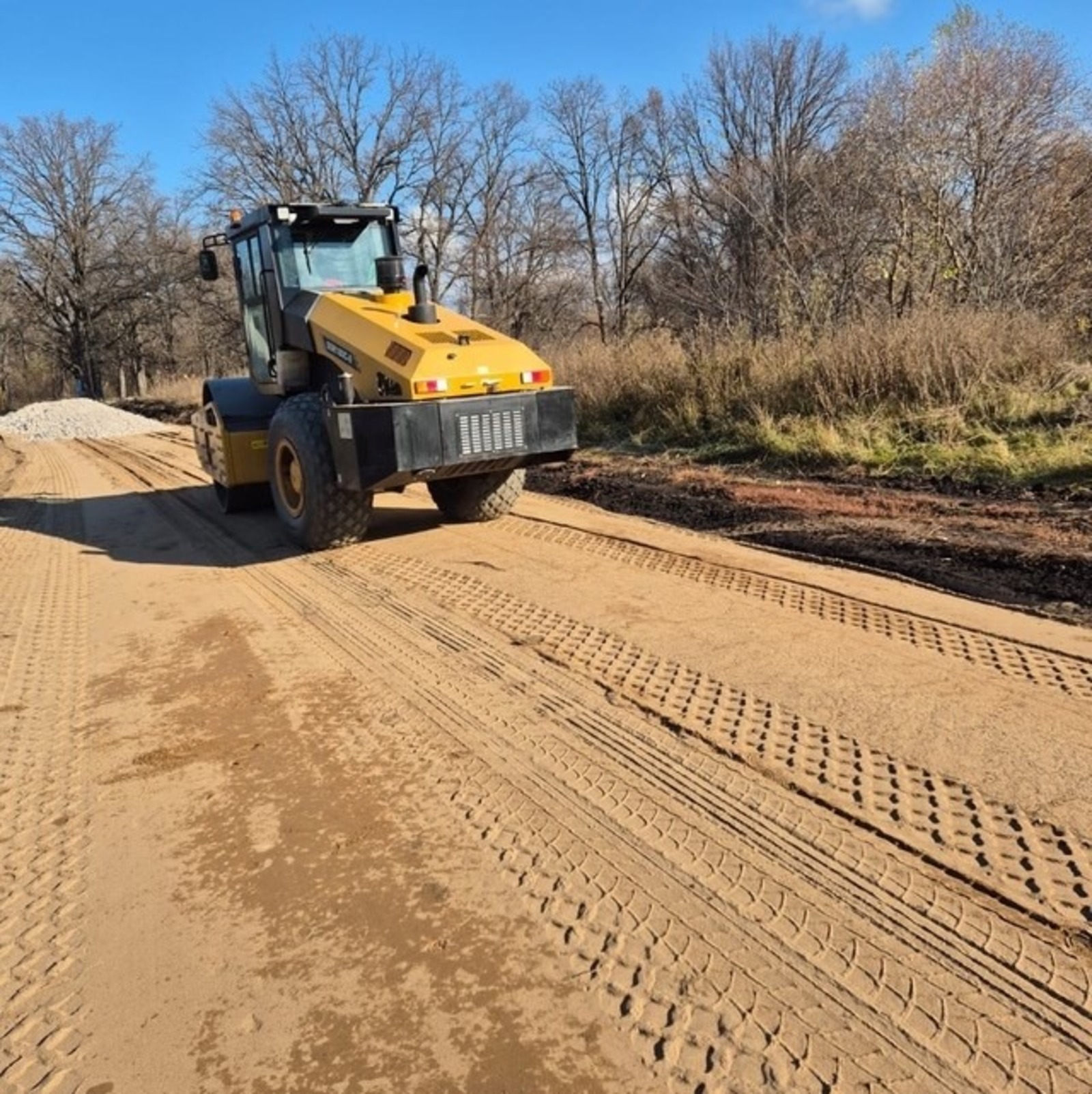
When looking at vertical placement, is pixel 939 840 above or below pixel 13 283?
below

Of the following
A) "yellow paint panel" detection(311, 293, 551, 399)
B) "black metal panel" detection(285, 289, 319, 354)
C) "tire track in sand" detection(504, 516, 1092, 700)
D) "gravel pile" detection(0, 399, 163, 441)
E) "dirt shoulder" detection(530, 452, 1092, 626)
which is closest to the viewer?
"tire track in sand" detection(504, 516, 1092, 700)

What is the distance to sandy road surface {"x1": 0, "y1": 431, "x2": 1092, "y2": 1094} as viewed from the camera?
2172 millimetres

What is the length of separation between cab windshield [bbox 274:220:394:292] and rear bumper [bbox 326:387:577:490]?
1971 millimetres

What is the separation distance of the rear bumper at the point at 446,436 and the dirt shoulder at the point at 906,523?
1.67m

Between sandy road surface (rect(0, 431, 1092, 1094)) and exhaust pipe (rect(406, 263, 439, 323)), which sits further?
exhaust pipe (rect(406, 263, 439, 323))

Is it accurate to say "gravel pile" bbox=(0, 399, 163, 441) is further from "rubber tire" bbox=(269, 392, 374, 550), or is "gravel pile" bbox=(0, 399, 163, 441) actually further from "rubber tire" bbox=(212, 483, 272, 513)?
"rubber tire" bbox=(269, 392, 374, 550)

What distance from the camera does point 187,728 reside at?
4.06 m

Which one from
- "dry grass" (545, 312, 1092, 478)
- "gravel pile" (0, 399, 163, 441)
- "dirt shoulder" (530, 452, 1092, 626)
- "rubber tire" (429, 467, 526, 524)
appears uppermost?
"gravel pile" (0, 399, 163, 441)

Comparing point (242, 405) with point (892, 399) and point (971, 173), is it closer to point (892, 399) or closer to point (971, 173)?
point (892, 399)

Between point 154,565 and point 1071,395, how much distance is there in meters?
9.18

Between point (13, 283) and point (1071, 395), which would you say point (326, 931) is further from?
point (13, 283)

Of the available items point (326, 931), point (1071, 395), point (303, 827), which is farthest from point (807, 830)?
point (1071, 395)

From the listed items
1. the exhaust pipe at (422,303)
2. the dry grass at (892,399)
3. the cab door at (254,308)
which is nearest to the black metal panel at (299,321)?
the cab door at (254,308)

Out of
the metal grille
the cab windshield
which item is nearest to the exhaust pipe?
the cab windshield
